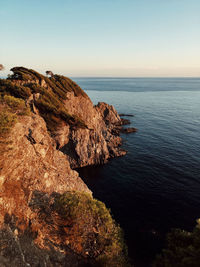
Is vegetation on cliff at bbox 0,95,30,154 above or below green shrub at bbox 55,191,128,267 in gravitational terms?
above

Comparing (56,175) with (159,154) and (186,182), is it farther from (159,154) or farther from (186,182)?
(159,154)

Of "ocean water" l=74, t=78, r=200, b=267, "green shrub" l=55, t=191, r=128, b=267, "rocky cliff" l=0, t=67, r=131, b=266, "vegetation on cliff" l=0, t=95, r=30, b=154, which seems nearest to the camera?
"rocky cliff" l=0, t=67, r=131, b=266

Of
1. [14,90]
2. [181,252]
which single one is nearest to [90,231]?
[181,252]

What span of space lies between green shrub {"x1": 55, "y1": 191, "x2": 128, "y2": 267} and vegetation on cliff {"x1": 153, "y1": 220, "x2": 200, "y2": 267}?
5.67 m

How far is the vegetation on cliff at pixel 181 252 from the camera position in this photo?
10.2m

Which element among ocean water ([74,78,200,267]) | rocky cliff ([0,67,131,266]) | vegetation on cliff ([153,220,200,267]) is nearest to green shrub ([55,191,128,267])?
rocky cliff ([0,67,131,266])

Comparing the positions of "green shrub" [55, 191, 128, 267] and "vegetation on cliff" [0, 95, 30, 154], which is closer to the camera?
"green shrub" [55, 191, 128, 267]

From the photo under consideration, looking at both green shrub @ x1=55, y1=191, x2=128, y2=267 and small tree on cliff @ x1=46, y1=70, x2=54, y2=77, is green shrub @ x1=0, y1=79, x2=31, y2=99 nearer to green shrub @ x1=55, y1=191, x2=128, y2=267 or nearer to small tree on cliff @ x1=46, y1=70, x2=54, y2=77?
small tree on cliff @ x1=46, y1=70, x2=54, y2=77

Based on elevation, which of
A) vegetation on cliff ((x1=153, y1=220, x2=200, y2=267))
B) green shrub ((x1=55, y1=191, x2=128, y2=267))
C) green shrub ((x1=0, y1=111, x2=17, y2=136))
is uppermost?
green shrub ((x1=0, y1=111, x2=17, y2=136))

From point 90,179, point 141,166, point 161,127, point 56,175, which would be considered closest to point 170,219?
point 141,166

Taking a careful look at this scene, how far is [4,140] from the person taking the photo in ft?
54.1

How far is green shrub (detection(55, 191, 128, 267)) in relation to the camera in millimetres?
16284

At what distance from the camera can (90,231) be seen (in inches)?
672

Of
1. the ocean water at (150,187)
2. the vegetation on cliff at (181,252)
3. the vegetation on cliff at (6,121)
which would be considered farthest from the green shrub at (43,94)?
the vegetation on cliff at (181,252)
